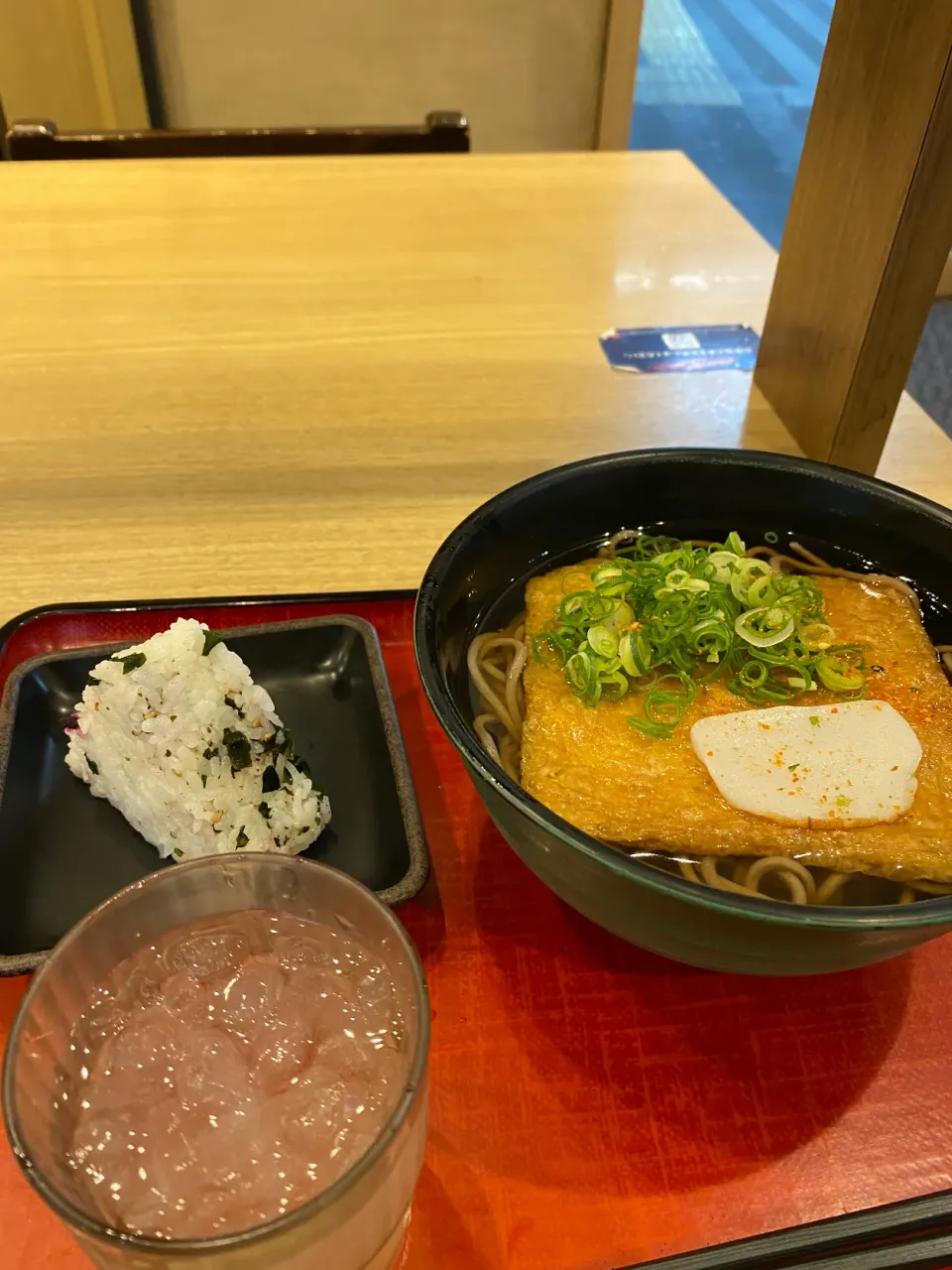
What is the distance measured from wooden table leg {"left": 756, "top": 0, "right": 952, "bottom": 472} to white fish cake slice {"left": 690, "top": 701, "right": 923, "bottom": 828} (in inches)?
22.2

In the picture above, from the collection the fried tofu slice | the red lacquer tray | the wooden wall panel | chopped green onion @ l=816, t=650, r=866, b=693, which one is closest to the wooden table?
the red lacquer tray

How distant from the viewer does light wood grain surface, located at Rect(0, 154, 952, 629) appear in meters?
1.33

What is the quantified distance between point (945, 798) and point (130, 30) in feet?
13.3

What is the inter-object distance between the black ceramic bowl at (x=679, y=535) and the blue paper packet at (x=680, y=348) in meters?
0.69

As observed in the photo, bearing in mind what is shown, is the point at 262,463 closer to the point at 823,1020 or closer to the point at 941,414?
the point at 823,1020

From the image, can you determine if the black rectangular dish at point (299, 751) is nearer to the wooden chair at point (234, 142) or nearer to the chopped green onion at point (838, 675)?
the chopped green onion at point (838, 675)

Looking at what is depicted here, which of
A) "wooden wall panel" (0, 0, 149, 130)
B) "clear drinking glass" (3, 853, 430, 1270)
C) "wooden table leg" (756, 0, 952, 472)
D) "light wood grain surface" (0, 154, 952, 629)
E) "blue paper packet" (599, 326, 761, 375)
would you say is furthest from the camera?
"wooden wall panel" (0, 0, 149, 130)

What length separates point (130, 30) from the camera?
362 centimetres

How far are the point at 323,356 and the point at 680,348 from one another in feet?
2.09

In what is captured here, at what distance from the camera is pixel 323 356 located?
1694mm

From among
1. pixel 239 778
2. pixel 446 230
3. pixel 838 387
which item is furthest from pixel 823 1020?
Answer: pixel 446 230

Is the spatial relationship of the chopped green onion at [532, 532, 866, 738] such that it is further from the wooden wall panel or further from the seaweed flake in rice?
the wooden wall panel

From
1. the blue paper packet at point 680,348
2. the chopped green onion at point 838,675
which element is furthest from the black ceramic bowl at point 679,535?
the blue paper packet at point 680,348

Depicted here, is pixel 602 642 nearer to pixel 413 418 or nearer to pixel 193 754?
pixel 193 754
